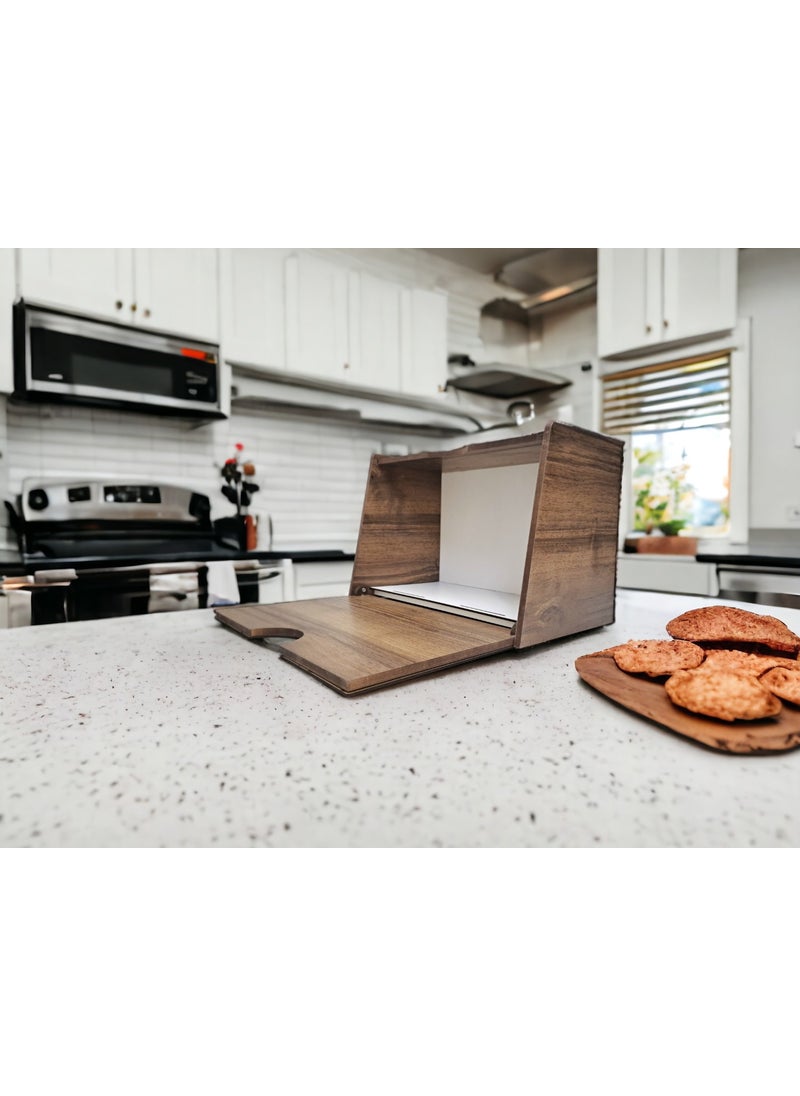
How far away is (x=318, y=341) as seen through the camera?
293 centimetres

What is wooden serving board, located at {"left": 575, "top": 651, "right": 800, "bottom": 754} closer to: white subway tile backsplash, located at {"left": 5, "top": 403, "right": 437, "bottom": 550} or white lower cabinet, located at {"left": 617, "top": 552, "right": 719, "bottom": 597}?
white lower cabinet, located at {"left": 617, "top": 552, "right": 719, "bottom": 597}

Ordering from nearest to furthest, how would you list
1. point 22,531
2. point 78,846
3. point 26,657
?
point 78,846, point 26,657, point 22,531

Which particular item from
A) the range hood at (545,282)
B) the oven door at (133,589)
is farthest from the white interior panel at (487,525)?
the range hood at (545,282)

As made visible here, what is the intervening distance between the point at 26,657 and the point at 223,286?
2346mm

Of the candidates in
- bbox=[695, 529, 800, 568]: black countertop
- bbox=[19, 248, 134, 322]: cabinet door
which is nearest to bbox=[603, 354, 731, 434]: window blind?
bbox=[695, 529, 800, 568]: black countertop

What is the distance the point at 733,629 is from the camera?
673mm

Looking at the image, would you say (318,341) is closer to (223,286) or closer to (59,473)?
(223,286)

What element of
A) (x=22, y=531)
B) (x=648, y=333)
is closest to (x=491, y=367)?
(x=648, y=333)

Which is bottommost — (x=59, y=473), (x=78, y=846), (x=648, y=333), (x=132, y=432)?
(x=78, y=846)

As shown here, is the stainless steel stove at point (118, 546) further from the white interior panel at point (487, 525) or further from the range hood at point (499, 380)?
the range hood at point (499, 380)

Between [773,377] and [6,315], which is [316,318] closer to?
[6,315]

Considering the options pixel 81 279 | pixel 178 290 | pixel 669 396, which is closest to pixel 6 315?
pixel 81 279

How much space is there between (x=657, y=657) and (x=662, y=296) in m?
3.04

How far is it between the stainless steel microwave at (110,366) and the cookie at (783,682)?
2.49 meters
